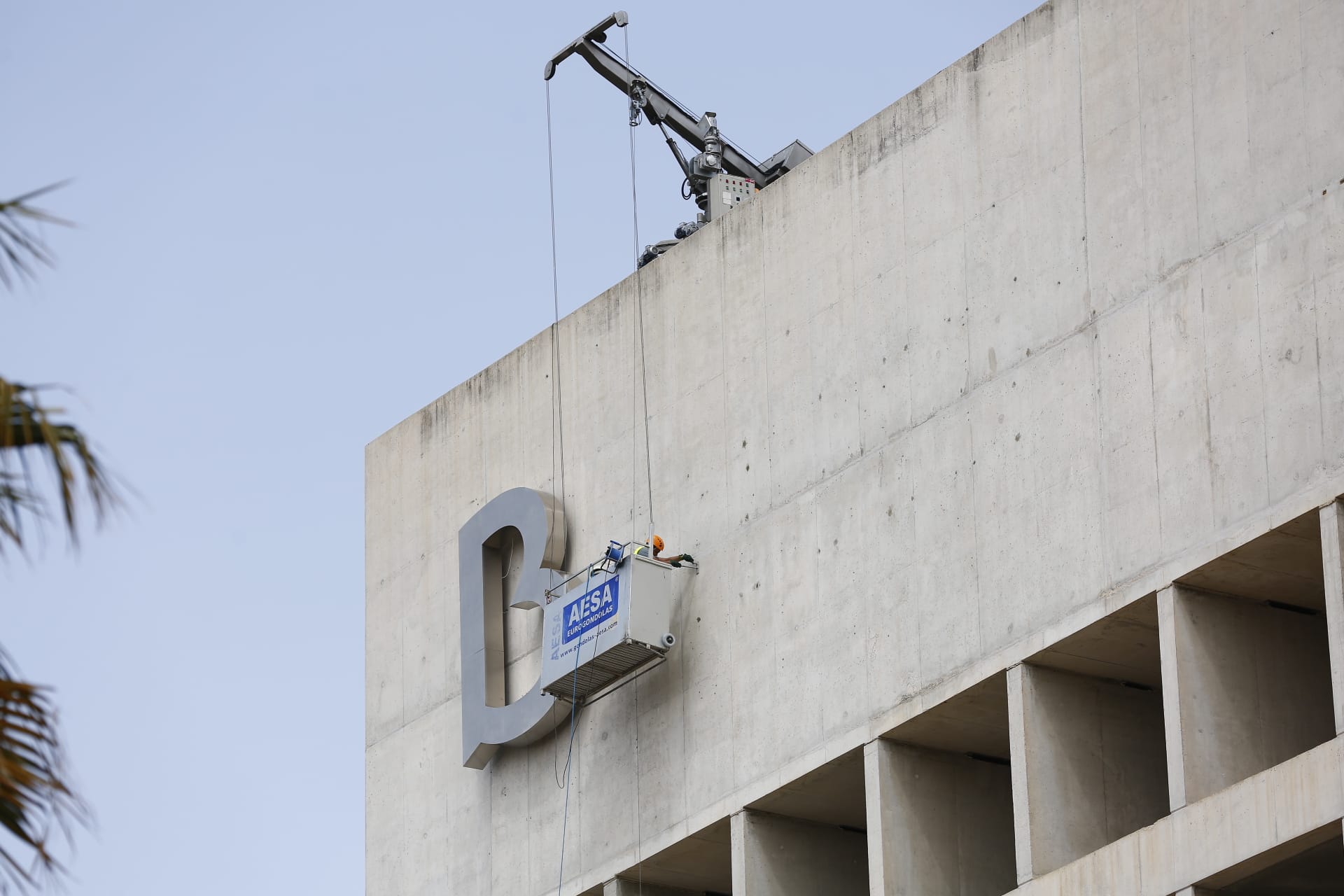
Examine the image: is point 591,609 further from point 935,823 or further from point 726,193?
point 726,193

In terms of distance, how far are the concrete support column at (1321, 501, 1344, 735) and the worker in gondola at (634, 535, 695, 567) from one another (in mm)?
8535

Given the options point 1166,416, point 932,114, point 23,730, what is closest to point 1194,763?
point 1166,416

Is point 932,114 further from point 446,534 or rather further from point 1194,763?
point 446,534

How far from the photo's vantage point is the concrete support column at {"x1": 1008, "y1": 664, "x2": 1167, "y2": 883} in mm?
23000

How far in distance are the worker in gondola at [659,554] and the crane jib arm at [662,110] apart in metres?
7.78

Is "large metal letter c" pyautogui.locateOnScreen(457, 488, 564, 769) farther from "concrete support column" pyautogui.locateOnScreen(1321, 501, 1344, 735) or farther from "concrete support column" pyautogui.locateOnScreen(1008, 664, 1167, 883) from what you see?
"concrete support column" pyautogui.locateOnScreen(1321, 501, 1344, 735)

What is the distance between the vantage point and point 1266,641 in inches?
886

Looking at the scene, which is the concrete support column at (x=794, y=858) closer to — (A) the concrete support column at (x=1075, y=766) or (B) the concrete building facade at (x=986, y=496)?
(B) the concrete building facade at (x=986, y=496)

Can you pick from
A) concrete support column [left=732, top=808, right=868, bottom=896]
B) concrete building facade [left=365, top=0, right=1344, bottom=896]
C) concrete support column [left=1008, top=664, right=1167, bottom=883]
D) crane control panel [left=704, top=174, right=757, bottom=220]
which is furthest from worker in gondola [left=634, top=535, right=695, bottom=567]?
crane control panel [left=704, top=174, right=757, bottom=220]

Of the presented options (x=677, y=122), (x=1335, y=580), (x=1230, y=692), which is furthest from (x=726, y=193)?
(x=1335, y=580)

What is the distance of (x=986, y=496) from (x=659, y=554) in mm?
4834

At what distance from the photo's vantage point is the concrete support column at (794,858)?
26.4 meters

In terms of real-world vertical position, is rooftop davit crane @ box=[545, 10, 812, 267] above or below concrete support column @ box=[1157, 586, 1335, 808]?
above

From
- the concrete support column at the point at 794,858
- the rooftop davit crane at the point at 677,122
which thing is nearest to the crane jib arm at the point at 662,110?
the rooftop davit crane at the point at 677,122
